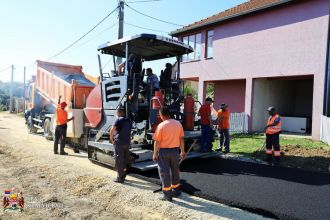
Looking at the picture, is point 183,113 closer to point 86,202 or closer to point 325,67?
point 86,202

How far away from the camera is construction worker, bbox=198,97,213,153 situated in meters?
8.30

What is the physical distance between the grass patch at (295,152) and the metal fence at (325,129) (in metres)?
0.76

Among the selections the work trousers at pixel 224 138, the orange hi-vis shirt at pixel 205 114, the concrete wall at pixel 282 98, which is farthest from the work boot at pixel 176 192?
the concrete wall at pixel 282 98

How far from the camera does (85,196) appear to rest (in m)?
5.82

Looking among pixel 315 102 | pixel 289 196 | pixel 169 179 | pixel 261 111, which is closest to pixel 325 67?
pixel 315 102

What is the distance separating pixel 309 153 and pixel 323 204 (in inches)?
175

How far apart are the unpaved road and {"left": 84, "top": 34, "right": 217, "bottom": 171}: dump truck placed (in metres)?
0.60

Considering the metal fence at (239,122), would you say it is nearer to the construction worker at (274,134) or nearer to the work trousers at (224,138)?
the work trousers at (224,138)

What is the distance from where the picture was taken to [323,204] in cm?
504

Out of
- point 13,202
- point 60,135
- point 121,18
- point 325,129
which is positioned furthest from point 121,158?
point 121,18

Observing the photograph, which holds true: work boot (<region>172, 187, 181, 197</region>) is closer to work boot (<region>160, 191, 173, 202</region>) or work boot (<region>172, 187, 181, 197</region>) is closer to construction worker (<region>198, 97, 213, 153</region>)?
work boot (<region>160, 191, 173, 202</region>)

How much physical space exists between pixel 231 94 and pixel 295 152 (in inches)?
331

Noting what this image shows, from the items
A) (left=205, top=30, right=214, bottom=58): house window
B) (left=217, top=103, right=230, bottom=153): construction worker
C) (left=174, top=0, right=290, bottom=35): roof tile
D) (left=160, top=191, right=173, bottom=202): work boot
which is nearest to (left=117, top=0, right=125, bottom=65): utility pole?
(left=174, top=0, right=290, bottom=35): roof tile

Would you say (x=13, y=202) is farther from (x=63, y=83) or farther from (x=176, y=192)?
(x=63, y=83)
